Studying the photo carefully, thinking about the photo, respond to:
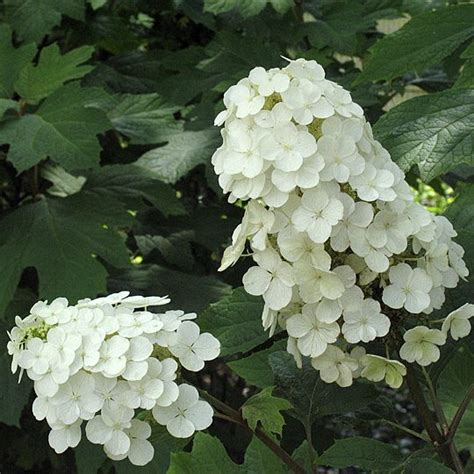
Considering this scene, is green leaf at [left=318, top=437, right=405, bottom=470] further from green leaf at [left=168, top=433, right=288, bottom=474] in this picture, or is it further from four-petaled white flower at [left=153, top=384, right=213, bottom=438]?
four-petaled white flower at [left=153, top=384, right=213, bottom=438]

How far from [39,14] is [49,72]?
0.30m

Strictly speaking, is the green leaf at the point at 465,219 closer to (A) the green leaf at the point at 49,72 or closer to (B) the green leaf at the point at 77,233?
(B) the green leaf at the point at 77,233

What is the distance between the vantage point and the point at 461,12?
1.36 meters

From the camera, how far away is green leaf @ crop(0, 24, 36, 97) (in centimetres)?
187

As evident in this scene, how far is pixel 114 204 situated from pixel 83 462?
0.47 metres

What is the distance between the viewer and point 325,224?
0.79m

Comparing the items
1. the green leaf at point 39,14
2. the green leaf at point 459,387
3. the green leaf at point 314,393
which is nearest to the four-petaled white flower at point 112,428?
the green leaf at point 314,393

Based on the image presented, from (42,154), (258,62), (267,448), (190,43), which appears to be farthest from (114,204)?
(267,448)

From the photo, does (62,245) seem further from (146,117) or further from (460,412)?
(460,412)

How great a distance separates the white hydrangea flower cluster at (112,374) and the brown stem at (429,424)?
184 millimetres

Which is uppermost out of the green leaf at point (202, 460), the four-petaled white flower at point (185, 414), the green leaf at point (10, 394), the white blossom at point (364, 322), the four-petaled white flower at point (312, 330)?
the white blossom at point (364, 322)

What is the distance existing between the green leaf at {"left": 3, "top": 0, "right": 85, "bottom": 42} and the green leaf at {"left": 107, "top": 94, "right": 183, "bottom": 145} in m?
0.20

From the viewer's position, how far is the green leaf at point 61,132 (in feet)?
5.64

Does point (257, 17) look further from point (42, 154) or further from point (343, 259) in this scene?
point (343, 259)
